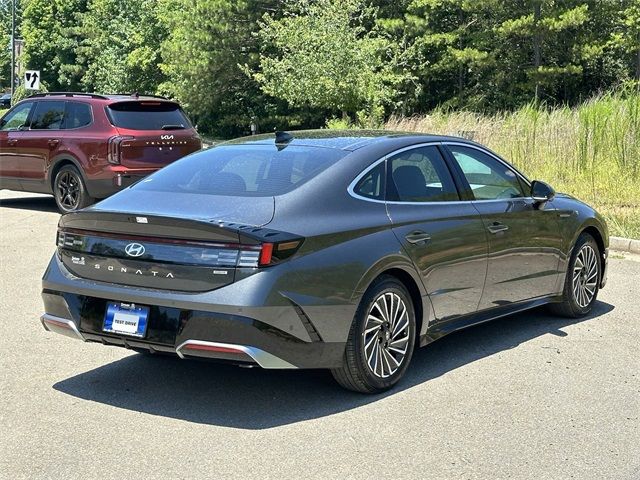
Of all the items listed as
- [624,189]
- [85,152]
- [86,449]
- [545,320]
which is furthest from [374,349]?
[624,189]

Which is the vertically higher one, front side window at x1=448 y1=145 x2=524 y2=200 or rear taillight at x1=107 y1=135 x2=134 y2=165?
front side window at x1=448 y1=145 x2=524 y2=200

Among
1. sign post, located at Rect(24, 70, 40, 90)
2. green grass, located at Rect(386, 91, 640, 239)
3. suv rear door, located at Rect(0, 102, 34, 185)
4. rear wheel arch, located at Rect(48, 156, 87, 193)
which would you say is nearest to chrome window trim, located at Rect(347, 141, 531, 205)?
green grass, located at Rect(386, 91, 640, 239)

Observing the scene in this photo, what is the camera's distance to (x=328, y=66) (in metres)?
30.8

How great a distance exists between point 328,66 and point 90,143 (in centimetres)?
1824

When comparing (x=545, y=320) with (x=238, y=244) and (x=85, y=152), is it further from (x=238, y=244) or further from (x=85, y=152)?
(x=85, y=152)

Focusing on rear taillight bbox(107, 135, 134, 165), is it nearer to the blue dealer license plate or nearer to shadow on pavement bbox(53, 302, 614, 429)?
shadow on pavement bbox(53, 302, 614, 429)

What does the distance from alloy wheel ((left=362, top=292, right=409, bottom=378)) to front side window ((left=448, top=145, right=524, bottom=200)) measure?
4.43 feet

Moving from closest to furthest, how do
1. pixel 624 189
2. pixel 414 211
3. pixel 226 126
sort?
1. pixel 414 211
2. pixel 624 189
3. pixel 226 126

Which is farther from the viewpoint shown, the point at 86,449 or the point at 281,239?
the point at 281,239

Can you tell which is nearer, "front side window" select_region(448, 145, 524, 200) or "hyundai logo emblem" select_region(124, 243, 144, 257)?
"hyundai logo emblem" select_region(124, 243, 144, 257)

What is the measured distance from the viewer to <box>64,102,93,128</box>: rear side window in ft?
45.1

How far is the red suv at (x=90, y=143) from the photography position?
525 inches

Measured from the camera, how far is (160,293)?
4.98 m

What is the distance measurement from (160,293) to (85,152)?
361 inches
